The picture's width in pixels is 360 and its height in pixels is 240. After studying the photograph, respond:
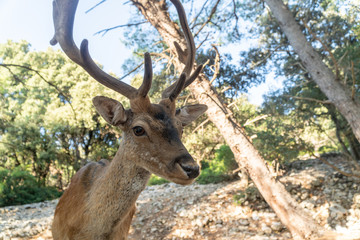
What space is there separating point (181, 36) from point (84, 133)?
14.8 meters

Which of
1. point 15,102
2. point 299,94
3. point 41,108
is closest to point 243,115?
point 299,94

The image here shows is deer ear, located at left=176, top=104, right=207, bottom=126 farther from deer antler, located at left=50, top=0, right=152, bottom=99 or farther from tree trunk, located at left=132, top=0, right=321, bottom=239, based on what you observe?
tree trunk, located at left=132, top=0, right=321, bottom=239

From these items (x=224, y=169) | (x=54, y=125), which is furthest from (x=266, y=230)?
(x=54, y=125)

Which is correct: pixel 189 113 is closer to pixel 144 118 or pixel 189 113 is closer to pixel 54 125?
pixel 144 118

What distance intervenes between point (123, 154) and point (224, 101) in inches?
159

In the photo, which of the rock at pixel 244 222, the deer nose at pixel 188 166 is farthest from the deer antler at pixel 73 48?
the rock at pixel 244 222

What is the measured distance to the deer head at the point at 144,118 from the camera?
69.8 inches

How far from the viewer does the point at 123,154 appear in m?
2.12

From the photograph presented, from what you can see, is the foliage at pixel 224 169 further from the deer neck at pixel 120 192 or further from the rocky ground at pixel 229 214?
the deer neck at pixel 120 192

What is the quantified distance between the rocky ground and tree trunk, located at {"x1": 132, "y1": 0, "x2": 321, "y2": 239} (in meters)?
1.37

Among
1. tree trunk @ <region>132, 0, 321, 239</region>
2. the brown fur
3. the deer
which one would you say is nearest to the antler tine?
the deer

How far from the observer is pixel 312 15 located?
1170 centimetres

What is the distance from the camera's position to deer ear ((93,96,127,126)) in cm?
211

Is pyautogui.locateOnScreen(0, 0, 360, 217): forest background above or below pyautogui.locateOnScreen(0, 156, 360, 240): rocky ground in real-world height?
above
